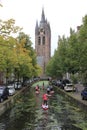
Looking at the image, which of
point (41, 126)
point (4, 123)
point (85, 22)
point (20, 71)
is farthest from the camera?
point (20, 71)

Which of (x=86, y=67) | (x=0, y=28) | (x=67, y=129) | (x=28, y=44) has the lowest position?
(x=67, y=129)

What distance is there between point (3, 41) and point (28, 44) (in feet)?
212

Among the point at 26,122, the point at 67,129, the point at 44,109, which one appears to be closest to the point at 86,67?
the point at 44,109

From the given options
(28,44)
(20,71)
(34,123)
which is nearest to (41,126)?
(34,123)

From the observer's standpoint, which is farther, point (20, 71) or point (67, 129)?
point (20, 71)

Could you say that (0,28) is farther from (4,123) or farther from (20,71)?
(20,71)

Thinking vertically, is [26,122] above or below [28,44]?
below

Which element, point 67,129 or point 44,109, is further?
point 44,109

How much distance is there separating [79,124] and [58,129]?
3303mm

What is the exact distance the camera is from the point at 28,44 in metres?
107

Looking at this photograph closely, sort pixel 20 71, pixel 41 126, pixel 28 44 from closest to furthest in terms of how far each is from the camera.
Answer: pixel 41 126 → pixel 20 71 → pixel 28 44

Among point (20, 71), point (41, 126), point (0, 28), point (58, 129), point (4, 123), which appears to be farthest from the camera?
point (20, 71)

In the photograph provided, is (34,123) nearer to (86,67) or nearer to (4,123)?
(4,123)

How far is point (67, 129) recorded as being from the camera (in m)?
26.7
